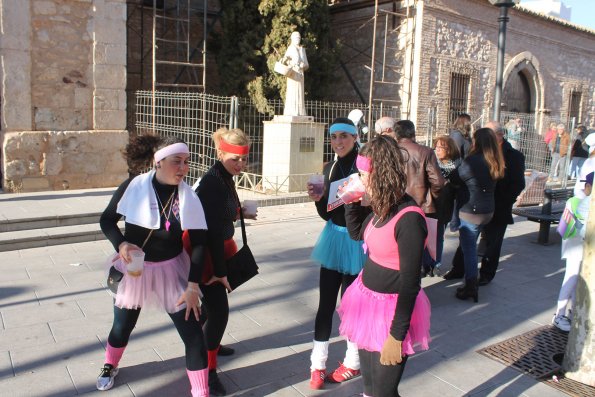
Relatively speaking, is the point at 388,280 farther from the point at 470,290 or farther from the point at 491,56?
the point at 491,56

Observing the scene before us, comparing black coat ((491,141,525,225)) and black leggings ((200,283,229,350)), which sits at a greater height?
black coat ((491,141,525,225))

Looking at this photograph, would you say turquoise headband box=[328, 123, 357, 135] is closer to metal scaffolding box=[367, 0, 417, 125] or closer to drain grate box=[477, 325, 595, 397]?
drain grate box=[477, 325, 595, 397]

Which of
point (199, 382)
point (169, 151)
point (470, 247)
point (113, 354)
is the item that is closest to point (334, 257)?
point (199, 382)

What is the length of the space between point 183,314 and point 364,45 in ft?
51.5

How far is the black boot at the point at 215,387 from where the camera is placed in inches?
126

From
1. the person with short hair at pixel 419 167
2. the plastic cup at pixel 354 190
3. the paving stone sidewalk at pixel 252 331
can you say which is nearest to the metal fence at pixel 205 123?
the paving stone sidewalk at pixel 252 331

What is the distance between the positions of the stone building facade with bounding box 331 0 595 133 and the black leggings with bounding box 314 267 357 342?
37.2 feet

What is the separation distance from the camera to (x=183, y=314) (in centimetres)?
291

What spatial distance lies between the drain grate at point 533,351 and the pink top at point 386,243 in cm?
198

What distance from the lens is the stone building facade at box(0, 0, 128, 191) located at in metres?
9.34

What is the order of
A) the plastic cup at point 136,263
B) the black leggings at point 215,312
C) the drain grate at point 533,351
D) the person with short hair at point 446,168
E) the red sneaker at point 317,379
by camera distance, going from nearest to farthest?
1. the plastic cup at point 136,263
2. the black leggings at point 215,312
3. the red sneaker at point 317,379
4. the drain grate at point 533,351
5. the person with short hair at point 446,168

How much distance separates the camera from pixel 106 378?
3209 mm

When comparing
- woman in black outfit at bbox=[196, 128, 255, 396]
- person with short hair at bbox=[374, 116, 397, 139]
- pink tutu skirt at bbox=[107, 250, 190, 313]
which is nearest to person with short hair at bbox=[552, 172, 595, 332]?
person with short hair at bbox=[374, 116, 397, 139]

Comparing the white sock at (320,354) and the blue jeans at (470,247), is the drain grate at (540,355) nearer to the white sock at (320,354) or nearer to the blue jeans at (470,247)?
the blue jeans at (470,247)
